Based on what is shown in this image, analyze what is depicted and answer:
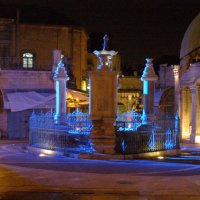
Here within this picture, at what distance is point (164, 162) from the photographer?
15234 mm

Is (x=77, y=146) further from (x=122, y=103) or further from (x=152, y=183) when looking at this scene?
(x=122, y=103)

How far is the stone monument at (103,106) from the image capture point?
16359 millimetres

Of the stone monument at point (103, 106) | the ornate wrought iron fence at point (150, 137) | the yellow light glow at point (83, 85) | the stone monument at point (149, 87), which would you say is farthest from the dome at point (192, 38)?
the stone monument at point (103, 106)

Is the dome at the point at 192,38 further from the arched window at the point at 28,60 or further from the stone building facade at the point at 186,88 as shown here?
the arched window at the point at 28,60

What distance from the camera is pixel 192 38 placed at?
2798 cm

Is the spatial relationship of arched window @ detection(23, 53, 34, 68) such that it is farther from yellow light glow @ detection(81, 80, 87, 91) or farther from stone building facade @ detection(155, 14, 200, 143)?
stone building facade @ detection(155, 14, 200, 143)

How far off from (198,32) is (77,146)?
43.1ft

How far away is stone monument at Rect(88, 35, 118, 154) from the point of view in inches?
644

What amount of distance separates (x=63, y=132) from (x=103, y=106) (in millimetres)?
2362

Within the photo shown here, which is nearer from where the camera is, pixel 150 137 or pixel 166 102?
pixel 150 137

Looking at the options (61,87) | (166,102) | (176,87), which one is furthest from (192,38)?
(61,87)

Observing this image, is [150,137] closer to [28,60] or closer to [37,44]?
[28,60]

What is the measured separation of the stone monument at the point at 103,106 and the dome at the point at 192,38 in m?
12.3

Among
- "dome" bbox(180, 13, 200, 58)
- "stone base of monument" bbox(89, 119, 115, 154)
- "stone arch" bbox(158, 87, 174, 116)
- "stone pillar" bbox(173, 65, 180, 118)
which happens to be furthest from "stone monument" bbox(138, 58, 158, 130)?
"stone arch" bbox(158, 87, 174, 116)
